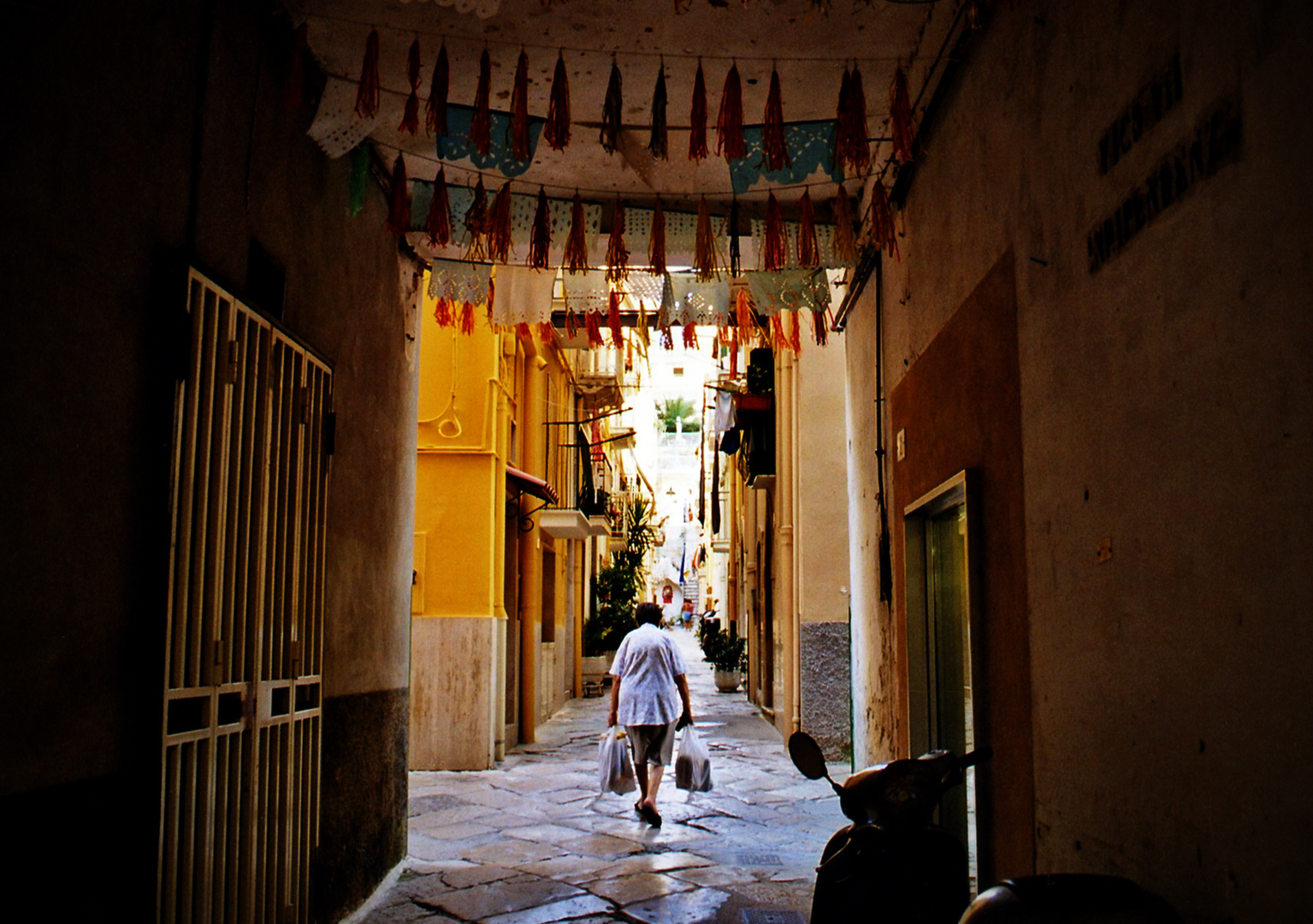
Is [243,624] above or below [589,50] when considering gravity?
below

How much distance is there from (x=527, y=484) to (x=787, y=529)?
3814 millimetres

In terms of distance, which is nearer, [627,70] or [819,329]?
[627,70]

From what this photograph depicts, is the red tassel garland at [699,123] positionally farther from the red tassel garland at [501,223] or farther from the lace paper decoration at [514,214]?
the lace paper decoration at [514,214]

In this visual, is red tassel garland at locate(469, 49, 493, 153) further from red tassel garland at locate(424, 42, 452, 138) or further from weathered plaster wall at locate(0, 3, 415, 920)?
weathered plaster wall at locate(0, 3, 415, 920)

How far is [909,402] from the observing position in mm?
6543

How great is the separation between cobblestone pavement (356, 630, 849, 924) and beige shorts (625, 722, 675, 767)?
57 centimetres

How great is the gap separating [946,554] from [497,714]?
774 centimetres

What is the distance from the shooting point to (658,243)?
7.39 m

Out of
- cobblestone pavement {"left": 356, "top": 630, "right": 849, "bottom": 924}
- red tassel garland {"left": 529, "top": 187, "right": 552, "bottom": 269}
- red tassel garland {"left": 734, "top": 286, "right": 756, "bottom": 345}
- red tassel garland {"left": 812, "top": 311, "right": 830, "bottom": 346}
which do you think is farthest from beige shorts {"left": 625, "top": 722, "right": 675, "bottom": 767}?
red tassel garland {"left": 529, "top": 187, "right": 552, "bottom": 269}

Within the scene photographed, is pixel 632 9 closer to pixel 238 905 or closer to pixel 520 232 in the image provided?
pixel 520 232

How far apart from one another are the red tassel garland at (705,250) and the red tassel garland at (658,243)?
1.18 feet

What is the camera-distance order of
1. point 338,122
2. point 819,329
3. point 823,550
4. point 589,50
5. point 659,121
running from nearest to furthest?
1. point 659,121
2. point 338,122
3. point 589,50
4. point 819,329
5. point 823,550

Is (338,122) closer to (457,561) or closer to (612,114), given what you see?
(612,114)

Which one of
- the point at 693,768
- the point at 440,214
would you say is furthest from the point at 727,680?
the point at 440,214
